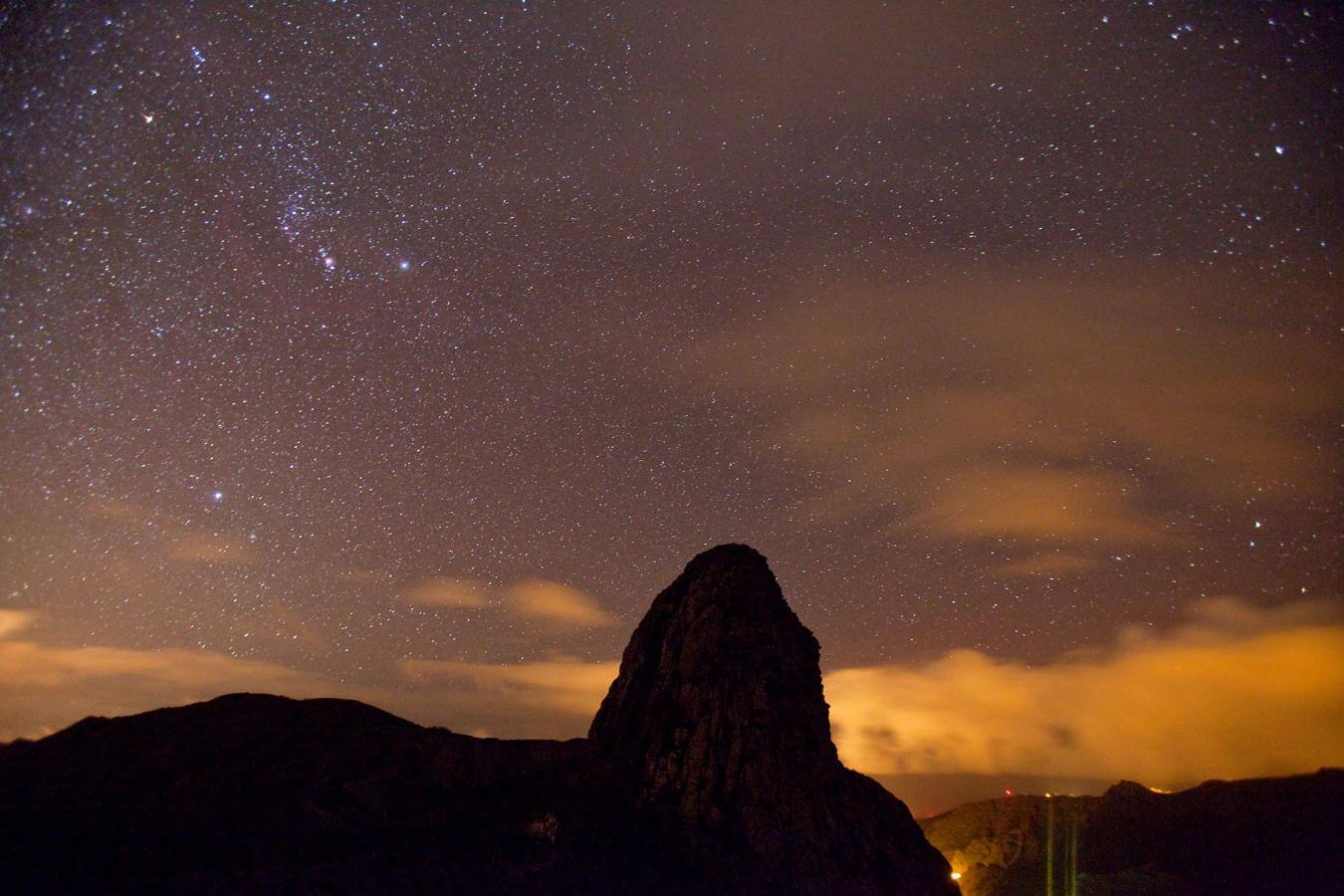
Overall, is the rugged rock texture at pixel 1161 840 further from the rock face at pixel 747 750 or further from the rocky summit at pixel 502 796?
the rocky summit at pixel 502 796

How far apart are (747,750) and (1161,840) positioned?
2911 inches

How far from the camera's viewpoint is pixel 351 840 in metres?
39.8

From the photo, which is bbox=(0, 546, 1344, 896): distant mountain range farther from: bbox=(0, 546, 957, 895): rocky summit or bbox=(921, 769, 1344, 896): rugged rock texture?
bbox=(921, 769, 1344, 896): rugged rock texture

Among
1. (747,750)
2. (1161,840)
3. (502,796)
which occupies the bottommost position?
(1161,840)

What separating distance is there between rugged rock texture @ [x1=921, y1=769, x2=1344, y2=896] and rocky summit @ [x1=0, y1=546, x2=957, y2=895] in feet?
184

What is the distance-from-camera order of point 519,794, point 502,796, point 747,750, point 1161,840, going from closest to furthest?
point 502,796
point 519,794
point 747,750
point 1161,840

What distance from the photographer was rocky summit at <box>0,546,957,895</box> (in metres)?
38.1

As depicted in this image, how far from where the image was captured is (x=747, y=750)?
48.9m

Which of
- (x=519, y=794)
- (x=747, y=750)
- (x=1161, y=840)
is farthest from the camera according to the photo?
(x=1161, y=840)

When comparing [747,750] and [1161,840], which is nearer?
[747,750]

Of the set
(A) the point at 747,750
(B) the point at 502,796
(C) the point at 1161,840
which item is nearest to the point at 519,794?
(B) the point at 502,796

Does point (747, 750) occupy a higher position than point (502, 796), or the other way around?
point (747, 750)

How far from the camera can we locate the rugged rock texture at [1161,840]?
274 feet

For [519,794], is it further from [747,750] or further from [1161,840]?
[1161,840]
